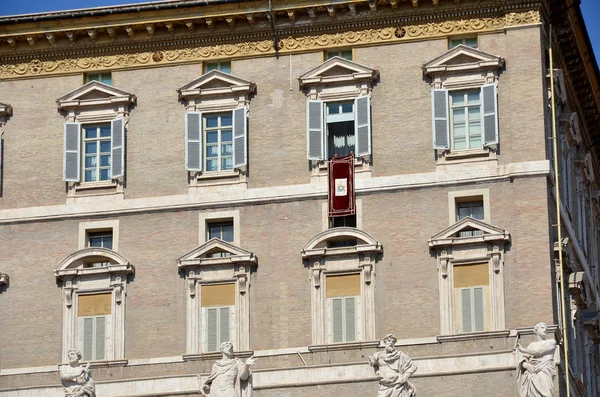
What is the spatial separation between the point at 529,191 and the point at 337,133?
596cm

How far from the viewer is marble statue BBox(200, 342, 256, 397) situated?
5494 centimetres

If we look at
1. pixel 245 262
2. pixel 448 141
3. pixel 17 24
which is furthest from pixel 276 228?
pixel 17 24

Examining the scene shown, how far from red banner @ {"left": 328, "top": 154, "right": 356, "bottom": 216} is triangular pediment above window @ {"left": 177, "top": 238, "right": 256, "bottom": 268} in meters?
2.77

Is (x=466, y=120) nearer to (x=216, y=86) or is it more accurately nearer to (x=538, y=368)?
(x=216, y=86)

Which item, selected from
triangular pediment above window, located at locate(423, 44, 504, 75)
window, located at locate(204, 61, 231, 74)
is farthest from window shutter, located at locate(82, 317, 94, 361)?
triangular pediment above window, located at locate(423, 44, 504, 75)

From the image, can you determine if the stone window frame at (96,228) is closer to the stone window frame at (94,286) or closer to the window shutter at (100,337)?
the stone window frame at (94,286)

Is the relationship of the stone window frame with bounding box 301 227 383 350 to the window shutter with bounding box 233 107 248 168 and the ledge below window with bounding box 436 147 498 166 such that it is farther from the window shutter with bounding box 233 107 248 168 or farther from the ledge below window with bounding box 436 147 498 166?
the window shutter with bounding box 233 107 248 168

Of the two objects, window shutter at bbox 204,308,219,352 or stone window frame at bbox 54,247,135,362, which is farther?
stone window frame at bbox 54,247,135,362

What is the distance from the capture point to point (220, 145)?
62.2 meters

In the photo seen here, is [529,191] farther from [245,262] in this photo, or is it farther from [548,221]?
[245,262]

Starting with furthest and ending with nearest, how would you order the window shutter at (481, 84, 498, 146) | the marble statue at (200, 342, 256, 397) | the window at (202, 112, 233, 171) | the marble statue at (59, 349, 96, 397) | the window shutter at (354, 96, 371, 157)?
the window at (202, 112, 233, 171)
the window shutter at (354, 96, 371, 157)
the window shutter at (481, 84, 498, 146)
the marble statue at (59, 349, 96, 397)
the marble statue at (200, 342, 256, 397)

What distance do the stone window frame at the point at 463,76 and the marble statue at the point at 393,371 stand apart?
23.5 feet

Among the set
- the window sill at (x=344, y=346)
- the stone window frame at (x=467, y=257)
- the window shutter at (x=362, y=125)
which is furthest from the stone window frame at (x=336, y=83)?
the window sill at (x=344, y=346)

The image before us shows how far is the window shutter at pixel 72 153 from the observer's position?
62.7 m
